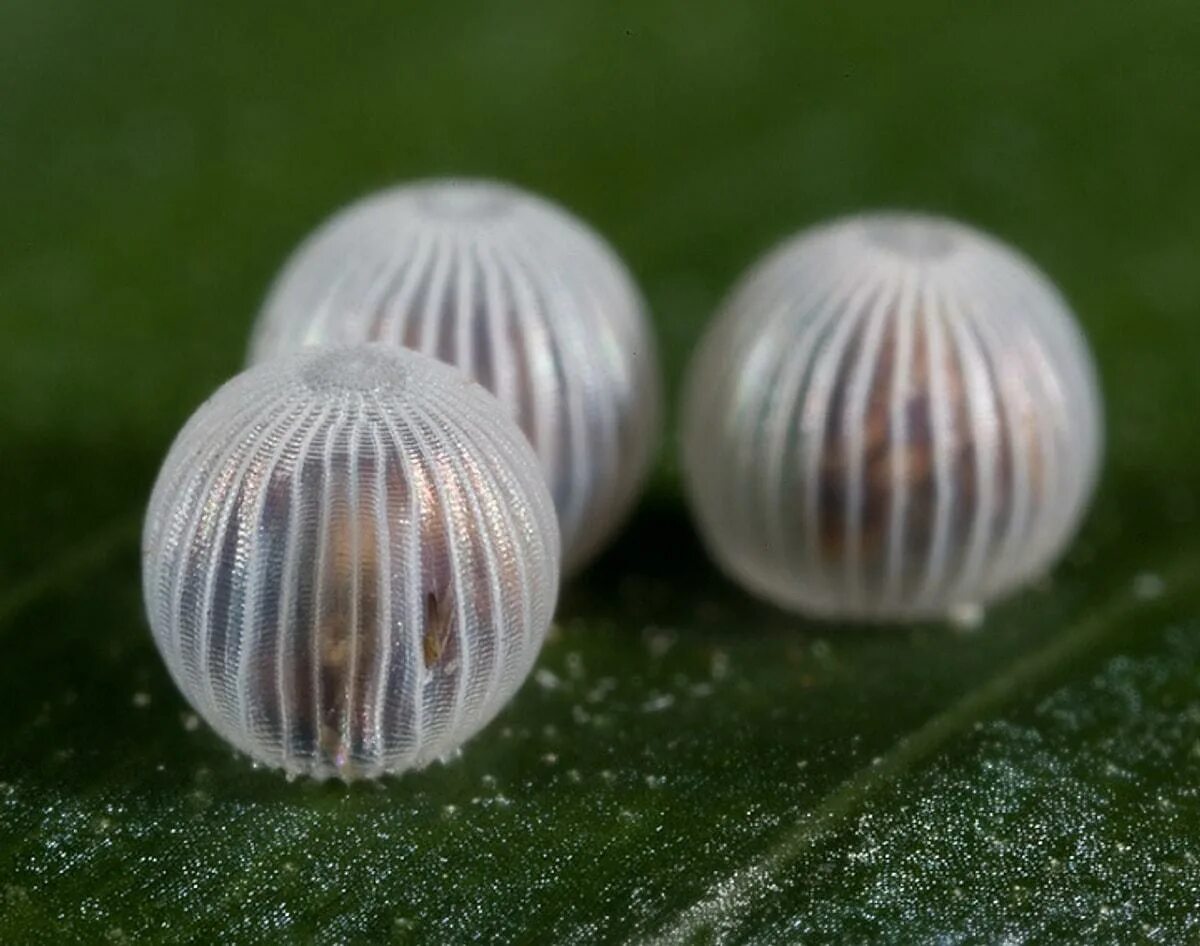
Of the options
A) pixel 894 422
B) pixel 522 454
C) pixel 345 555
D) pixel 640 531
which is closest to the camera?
pixel 345 555

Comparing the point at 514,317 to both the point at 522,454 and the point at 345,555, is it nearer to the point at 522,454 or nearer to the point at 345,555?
the point at 522,454

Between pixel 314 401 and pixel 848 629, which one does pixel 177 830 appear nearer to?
pixel 314 401

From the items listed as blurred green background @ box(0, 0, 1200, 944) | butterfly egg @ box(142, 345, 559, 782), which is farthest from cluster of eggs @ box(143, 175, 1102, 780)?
blurred green background @ box(0, 0, 1200, 944)

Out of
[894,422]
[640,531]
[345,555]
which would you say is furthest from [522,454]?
[640,531]

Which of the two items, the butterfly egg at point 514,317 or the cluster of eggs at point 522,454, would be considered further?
the butterfly egg at point 514,317

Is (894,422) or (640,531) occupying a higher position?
(894,422)

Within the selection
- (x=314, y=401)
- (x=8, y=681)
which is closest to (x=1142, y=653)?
(x=314, y=401)

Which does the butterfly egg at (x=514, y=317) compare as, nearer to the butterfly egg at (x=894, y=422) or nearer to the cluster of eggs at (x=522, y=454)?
the cluster of eggs at (x=522, y=454)

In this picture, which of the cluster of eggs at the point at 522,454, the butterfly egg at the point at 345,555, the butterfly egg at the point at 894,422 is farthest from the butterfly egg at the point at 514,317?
the butterfly egg at the point at 345,555
